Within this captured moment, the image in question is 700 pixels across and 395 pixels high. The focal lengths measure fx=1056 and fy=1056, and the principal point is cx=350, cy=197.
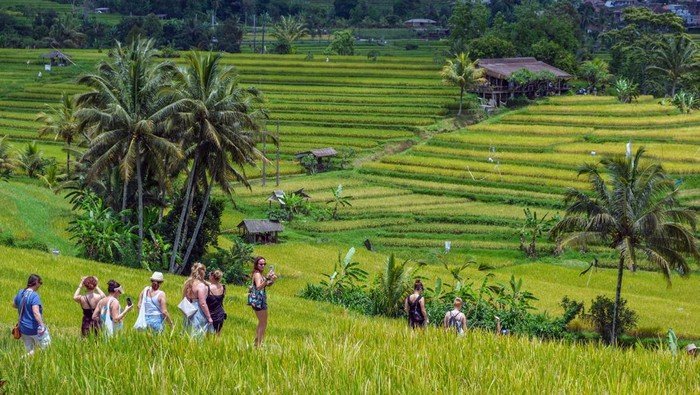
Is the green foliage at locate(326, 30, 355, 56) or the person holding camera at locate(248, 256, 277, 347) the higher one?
the person holding camera at locate(248, 256, 277, 347)

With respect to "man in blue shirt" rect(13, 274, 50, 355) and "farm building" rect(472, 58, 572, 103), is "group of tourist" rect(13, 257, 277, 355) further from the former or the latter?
"farm building" rect(472, 58, 572, 103)

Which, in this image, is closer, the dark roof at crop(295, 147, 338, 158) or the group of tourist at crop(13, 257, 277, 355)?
the group of tourist at crop(13, 257, 277, 355)

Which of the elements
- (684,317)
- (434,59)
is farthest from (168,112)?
(434,59)

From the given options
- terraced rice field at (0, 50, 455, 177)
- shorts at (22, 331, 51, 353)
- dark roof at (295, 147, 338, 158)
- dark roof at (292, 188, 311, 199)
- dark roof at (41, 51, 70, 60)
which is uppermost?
shorts at (22, 331, 51, 353)

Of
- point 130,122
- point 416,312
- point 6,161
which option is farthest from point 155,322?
point 6,161

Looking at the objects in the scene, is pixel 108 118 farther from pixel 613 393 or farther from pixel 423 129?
pixel 423 129

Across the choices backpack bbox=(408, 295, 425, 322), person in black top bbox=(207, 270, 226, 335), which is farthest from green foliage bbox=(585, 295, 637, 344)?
person in black top bbox=(207, 270, 226, 335)

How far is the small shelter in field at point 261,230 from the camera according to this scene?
43.4m

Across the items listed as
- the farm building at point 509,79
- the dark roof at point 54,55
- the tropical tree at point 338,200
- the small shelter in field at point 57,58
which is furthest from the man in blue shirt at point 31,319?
the dark roof at point 54,55

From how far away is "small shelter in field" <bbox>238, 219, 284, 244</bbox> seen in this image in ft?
142

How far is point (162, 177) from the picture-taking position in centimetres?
3359

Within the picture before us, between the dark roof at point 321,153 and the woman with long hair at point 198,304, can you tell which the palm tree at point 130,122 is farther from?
the dark roof at point 321,153

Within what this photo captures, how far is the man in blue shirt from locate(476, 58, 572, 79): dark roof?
62.7 m

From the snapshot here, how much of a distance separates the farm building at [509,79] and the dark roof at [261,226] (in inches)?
1363
